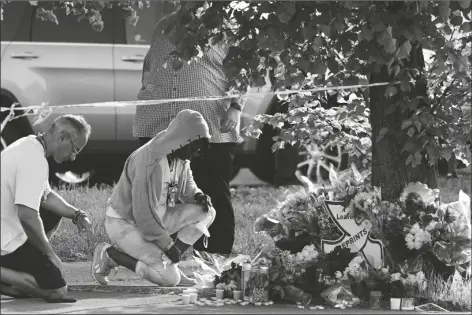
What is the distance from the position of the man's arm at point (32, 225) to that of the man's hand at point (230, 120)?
1.94m

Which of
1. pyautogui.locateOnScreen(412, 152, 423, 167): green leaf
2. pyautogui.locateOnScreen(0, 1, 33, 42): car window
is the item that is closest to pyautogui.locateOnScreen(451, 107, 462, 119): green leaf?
pyautogui.locateOnScreen(412, 152, 423, 167): green leaf

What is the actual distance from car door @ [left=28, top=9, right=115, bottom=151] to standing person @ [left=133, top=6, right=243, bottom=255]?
297 centimetres

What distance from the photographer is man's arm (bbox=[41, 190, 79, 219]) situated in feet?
21.5

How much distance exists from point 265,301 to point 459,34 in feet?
6.78

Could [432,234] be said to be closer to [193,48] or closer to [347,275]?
[347,275]

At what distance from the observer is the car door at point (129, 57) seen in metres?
10.7

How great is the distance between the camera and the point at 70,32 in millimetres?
10805

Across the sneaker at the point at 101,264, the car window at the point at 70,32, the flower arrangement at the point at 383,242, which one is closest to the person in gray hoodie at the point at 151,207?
the sneaker at the point at 101,264

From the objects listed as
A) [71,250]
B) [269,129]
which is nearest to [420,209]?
[71,250]

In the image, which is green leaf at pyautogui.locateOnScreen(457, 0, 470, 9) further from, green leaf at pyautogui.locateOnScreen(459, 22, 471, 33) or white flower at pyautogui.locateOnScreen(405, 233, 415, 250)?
white flower at pyautogui.locateOnScreen(405, 233, 415, 250)

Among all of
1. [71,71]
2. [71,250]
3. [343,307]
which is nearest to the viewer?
[343,307]

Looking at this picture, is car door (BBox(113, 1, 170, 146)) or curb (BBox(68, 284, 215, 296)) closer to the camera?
curb (BBox(68, 284, 215, 296))

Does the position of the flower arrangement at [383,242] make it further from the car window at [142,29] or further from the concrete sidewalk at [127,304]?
the car window at [142,29]

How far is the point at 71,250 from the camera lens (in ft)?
26.4
